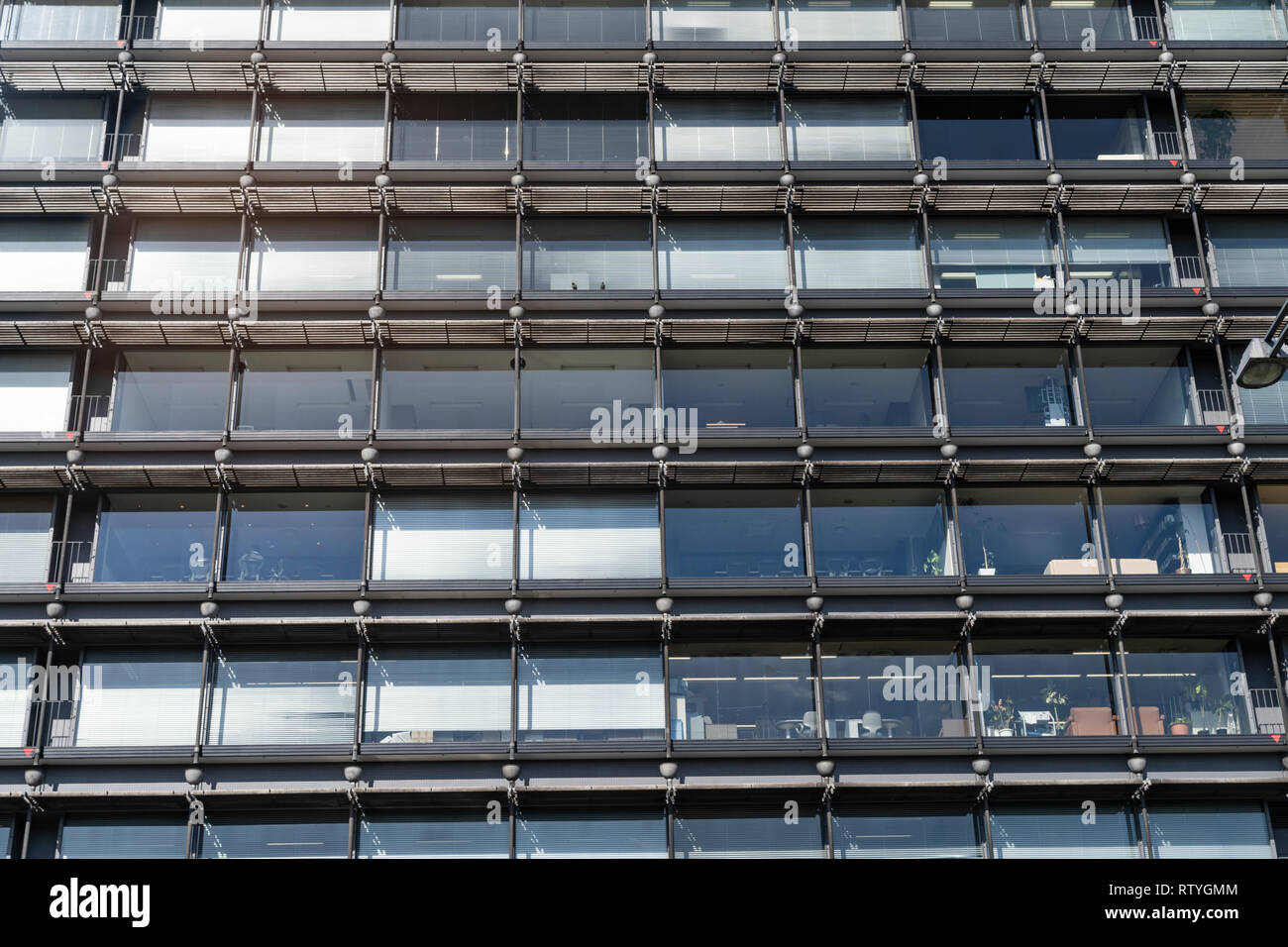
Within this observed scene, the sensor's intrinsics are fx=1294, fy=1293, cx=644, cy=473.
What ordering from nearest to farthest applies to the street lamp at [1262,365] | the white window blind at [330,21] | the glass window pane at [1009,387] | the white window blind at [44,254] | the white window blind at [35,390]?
the street lamp at [1262,365], the white window blind at [35,390], the glass window pane at [1009,387], the white window blind at [44,254], the white window blind at [330,21]

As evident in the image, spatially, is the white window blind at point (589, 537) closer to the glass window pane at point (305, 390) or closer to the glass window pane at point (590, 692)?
the glass window pane at point (590, 692)

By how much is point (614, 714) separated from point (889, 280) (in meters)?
13.3

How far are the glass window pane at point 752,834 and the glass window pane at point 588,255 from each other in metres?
13.4

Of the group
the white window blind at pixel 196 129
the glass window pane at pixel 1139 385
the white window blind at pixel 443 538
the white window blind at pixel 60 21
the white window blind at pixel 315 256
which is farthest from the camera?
the white window blind at pixel 60 21

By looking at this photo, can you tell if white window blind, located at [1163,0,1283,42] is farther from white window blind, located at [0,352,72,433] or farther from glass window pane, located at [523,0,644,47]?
white window blind, located at [0,352,72,433]

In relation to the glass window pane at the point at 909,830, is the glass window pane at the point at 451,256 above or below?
above

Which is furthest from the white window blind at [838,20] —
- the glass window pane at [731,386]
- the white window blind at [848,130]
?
the glass window pane at [731,386]

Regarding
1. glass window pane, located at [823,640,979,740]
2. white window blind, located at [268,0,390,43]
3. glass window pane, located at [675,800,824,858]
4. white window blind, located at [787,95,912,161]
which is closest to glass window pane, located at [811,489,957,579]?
glass window pane, located at [823,640,979,740]

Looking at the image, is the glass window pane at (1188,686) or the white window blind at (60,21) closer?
the glass window pane at (1188,686)

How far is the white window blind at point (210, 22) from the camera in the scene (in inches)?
1379

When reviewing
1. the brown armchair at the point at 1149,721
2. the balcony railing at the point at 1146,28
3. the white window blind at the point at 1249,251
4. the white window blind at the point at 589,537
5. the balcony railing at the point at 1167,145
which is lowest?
the brown armchair at the point at 1149,721

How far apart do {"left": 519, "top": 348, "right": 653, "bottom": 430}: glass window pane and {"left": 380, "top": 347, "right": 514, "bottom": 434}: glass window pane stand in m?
0.56

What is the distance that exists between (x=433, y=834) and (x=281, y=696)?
472cm

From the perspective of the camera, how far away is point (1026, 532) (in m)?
31.4
